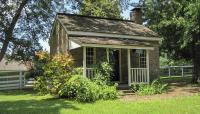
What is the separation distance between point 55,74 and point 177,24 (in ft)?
32.6

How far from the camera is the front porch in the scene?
2238 cm

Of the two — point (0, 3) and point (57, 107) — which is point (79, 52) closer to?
point (57, 107)

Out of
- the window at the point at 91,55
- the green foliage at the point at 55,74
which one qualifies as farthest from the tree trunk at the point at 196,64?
the green foliage at the point at 55,74

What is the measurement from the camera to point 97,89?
17609 millimetres

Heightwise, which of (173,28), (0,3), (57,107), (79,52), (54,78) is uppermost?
(0,3)

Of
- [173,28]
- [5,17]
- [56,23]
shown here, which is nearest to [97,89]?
[56,23]

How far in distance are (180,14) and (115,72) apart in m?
6.49

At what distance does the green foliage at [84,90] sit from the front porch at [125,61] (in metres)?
3.86

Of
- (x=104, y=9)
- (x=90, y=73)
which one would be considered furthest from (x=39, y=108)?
(x=104, y=9)

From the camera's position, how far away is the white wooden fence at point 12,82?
1121 inches

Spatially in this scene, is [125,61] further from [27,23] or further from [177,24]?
[27,23]

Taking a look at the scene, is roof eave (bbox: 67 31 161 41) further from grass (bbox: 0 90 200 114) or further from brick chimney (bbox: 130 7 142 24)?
grass (bbox: 0 90 200 114)

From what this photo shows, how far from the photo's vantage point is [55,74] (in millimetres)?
18297

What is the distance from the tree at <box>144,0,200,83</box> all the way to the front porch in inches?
124
